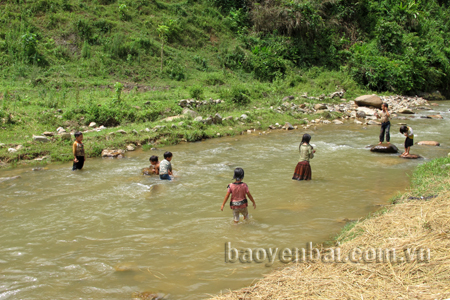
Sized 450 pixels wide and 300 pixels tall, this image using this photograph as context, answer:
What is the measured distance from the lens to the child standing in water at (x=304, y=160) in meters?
7.74

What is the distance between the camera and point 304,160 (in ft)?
25.8

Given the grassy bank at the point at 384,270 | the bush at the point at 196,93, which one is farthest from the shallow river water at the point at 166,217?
the bush at the point at 196,93

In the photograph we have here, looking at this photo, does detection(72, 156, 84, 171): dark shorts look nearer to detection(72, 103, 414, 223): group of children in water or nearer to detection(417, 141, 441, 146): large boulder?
detection(72, 103, 414, 223): group of children in water

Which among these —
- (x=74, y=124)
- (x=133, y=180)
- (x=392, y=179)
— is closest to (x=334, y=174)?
(x=392, y=179)

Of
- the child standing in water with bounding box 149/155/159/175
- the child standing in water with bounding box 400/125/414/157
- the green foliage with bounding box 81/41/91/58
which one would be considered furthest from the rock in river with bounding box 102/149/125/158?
the green foliage with bounding box 81/41/91/58

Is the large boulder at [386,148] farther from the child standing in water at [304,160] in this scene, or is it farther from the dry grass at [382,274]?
the dry grass at [382,274]

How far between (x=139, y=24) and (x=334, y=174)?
66.9 feet

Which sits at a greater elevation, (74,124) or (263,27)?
(263,27)

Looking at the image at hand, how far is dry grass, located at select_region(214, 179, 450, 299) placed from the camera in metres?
3.08

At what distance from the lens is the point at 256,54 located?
80.8 feet

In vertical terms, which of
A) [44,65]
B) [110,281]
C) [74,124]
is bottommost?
[110,281]

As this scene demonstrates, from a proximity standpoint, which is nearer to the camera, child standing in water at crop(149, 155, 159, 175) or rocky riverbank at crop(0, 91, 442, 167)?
child standing in water at crop(149, 155, 159, 175)

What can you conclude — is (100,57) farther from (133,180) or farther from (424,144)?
(424,144)

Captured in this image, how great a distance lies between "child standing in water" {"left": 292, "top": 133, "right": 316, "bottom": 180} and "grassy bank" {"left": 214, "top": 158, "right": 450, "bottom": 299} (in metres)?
3.09
